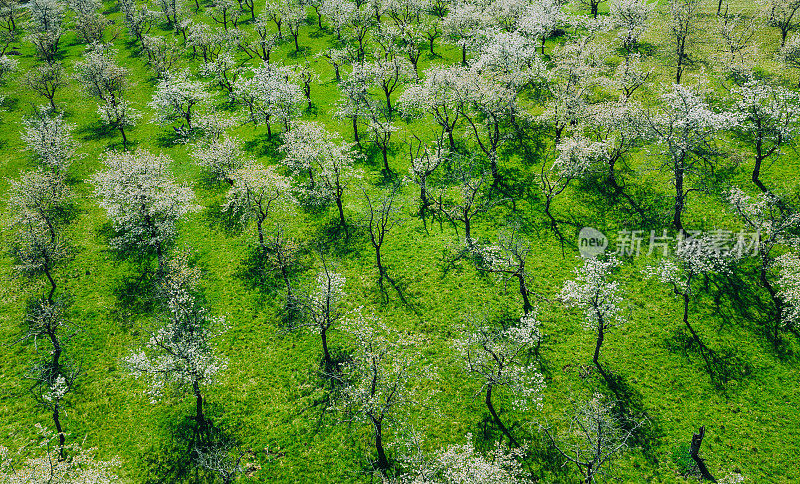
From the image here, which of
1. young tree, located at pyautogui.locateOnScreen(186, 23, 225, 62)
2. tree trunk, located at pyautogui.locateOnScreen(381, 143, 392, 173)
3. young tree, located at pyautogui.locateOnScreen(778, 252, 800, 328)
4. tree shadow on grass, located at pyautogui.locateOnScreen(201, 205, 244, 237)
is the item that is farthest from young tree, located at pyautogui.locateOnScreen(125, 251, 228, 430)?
young tree, located at pyautogui.locateOnScreen(186, 23, 225, 62)

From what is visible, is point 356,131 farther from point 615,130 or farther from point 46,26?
point 46,26

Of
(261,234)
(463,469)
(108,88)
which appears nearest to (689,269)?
(463,469)

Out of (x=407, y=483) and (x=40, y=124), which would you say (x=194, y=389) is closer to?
(x=407, y=483)

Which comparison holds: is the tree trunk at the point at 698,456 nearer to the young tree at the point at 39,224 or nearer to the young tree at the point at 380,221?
the young tree at the point at 380,221

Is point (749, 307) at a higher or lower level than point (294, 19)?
lower

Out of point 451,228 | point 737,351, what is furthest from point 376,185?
point 737,351

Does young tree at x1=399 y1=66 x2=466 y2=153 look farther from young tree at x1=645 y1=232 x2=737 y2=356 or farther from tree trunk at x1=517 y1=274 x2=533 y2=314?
young tree at x1=645 y1=232 x2=737 y2=356
